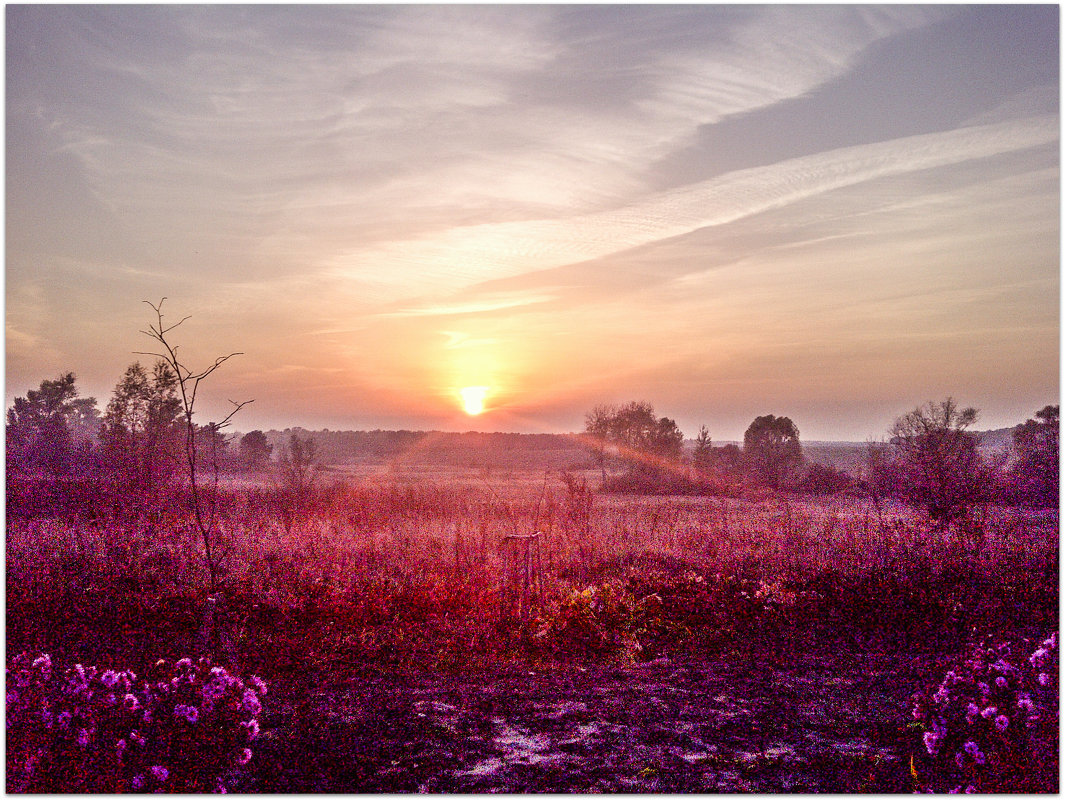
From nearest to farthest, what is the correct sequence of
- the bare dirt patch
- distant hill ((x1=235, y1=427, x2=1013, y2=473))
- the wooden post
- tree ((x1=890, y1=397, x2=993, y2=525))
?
the bare dirt patch
the wooden post
tree ((x1=890, y1=397, x2=993, y2=525))
distant hill ((x1=235, y1=427, x2=1013, y2=473))

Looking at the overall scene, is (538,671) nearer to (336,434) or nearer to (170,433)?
(170,433)

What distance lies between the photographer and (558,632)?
28.5 feet

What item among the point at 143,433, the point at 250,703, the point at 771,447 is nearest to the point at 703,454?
the point at 771,447

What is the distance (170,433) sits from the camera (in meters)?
28.6

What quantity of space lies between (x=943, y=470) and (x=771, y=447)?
1274 inches

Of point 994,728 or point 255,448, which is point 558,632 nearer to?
point 994,728

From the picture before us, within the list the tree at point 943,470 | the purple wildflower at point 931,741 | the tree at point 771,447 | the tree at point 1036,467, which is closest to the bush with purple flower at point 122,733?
the purple wildflower at point 931,741

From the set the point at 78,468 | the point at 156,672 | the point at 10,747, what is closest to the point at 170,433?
the point at 78,468

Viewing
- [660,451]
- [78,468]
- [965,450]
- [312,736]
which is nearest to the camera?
[312,736]

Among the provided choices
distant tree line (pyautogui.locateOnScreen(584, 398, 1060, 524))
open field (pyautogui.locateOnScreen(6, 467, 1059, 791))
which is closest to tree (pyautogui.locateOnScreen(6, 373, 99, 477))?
open field (pyautogui.locateOnScreen(6, 467, 1059, 791))

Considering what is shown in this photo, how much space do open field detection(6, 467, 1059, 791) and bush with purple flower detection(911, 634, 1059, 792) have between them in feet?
1.09

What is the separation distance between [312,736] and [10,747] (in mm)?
1946

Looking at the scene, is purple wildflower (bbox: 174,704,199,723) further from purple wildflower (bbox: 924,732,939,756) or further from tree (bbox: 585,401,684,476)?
tree (bbox: 585,401,684,476)

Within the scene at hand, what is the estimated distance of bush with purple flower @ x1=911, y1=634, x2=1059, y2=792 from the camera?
4590 mm
